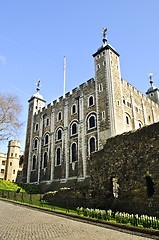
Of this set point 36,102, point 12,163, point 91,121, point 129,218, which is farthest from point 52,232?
point 12,163

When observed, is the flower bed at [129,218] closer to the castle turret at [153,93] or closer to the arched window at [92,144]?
the arched window at [92,144]

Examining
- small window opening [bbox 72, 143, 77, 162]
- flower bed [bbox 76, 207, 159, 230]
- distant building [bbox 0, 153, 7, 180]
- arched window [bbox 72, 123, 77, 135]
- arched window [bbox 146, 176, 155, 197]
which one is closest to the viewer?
flower bed [bbox 76, 207, 159, 230]

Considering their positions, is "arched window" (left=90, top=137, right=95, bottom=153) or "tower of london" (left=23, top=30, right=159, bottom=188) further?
"arched window" (left=90, top=137, right=95, bottom=153)

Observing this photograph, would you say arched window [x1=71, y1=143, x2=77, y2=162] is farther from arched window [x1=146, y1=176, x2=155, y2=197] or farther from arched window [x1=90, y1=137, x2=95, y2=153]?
arched window [x1=146, y1=176, x2=155, y2=197]

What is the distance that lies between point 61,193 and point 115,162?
23.8 feet

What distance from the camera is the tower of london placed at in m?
25.7

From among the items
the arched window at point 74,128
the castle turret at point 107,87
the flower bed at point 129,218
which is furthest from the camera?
the arched window at point 74,128

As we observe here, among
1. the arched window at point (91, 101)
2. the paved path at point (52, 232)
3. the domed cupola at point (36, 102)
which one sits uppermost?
the domed cupola at point (36, 102)

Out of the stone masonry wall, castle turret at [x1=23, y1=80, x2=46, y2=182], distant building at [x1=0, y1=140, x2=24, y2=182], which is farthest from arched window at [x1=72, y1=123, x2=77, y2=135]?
distant building at [x1=0, y1=140, x2=24, y2=182]

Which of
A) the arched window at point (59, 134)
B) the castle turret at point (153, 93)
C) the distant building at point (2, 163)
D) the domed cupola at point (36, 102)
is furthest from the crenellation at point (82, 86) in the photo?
the distant building at point (2, 163)

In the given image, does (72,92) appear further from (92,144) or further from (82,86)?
(92,144)

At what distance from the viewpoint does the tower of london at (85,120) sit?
2566 centimetres

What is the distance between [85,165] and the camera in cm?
2584

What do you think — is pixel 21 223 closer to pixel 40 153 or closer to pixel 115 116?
pixel 115 116
